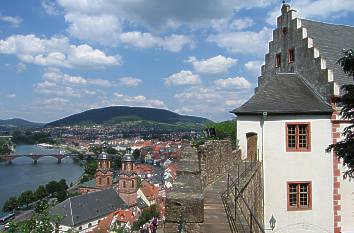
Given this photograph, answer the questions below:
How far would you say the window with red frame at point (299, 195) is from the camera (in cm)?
1703

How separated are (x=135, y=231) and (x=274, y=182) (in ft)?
211

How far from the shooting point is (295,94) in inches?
706

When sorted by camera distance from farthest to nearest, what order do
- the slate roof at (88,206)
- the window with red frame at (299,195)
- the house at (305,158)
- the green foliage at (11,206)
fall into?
the green foliage at (11,206) < the slate roof at (88,206) < the window with red frame at (299,195) < the house at (305,158)

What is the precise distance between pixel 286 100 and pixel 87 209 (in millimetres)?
78169

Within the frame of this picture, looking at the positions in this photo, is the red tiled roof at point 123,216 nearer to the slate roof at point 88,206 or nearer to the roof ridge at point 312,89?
the slate roof at point 88,206

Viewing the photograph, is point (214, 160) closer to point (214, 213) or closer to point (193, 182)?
point (214, 213)

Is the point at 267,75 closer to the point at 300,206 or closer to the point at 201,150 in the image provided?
the point at 300,206

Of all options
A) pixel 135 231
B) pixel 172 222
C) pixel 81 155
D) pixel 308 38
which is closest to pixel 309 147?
pixel 308 38

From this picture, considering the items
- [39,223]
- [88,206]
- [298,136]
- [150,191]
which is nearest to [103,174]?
[150,191]

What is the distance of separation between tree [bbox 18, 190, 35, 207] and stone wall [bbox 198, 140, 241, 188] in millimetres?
91046

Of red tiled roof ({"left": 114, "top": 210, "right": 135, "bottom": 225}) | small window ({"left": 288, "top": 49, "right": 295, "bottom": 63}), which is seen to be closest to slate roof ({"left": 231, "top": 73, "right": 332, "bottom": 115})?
small window ({"left": 288, "top": 49, "right": 295, "bottom": 63})

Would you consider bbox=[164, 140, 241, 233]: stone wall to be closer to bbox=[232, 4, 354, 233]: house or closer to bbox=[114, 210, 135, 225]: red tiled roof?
bbox=[232, 4, 354, 233]: house

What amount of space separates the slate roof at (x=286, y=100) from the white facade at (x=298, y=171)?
31cm

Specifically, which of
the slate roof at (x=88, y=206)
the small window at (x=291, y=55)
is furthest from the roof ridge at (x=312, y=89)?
the slate roof at (x=88, y=206)
